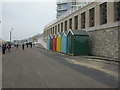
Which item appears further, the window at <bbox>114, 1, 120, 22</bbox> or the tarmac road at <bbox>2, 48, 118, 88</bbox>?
the window at <bbox>114, 1, 120, 22</bbox>

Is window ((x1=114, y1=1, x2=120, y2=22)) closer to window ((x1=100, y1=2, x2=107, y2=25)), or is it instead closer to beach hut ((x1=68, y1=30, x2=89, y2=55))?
window ((x1=100, y1=2, x2=107, y2=25))

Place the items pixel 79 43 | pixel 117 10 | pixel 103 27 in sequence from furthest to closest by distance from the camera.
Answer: pixel 79 43
pixel 103 27
pixel 117 10

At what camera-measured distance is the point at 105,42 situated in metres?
22.0

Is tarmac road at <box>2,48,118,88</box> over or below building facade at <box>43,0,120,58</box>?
below

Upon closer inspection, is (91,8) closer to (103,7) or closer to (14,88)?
(103,7)

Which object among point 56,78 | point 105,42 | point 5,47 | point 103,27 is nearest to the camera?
point 56,78

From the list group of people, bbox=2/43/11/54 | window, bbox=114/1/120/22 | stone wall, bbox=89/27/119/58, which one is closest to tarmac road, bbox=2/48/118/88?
stone wall, bbox=89/27/119/58

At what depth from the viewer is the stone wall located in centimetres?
1983

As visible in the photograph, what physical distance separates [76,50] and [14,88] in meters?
18.8

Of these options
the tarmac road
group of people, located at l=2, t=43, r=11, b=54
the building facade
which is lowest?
the tarmac road

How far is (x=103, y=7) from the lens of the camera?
2502 cm

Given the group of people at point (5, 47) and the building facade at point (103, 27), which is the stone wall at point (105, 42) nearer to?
the building facade at point (103, 27)

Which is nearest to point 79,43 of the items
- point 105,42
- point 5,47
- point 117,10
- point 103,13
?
point 105,42

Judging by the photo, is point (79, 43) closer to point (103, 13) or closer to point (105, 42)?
point (105, 42)
